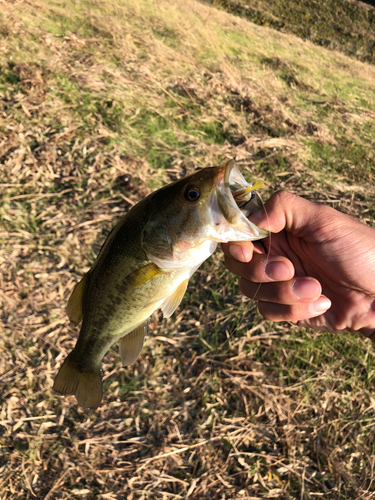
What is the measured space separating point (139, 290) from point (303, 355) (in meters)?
2.51

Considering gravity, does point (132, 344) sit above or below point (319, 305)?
below

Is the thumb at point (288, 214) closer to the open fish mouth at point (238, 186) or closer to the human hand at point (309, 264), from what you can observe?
the human hand at point (309, 264)

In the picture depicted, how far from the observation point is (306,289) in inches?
87.7

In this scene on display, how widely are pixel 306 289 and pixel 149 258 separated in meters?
1.02

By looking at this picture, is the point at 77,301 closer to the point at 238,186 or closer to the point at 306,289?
the point at 238,186

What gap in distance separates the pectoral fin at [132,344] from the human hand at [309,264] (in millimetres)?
747

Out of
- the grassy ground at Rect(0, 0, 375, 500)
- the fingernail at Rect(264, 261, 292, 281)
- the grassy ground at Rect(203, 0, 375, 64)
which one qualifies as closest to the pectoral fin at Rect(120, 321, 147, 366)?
the fingernail at Rect(264, 261, 292, 281)

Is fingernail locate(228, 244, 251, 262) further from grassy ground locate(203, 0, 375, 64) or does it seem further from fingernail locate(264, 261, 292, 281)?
grassy ground locate(203, 0, 375, 64)

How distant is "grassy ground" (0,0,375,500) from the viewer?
3.09 metres

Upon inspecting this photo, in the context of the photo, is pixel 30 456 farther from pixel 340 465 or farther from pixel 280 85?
pixel 280 85

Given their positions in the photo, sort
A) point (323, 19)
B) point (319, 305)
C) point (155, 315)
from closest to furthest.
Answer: point (319, 305), point (155, 315), point (323, 19)

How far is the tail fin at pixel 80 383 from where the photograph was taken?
2.21m

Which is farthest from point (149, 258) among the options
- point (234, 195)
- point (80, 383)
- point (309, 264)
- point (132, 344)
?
point (309, 264)

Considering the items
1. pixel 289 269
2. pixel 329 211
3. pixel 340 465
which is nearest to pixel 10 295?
pixel 289 269
